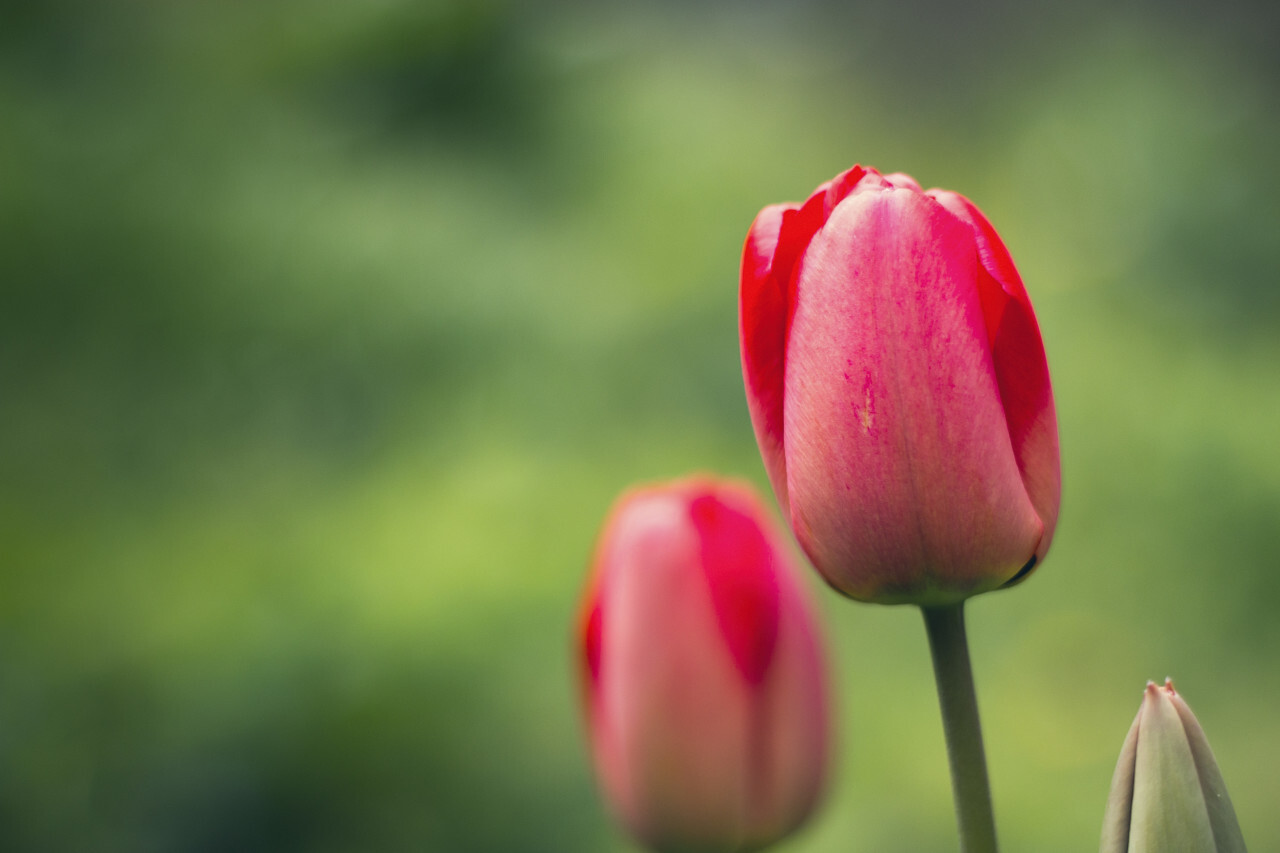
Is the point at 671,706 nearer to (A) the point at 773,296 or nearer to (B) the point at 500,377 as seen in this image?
(A) the point at 773,296

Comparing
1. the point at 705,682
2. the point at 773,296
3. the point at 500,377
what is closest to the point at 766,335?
the point at 773,296

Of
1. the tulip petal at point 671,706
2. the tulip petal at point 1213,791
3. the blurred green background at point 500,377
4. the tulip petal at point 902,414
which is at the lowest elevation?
the tulip petal at point 1213,791

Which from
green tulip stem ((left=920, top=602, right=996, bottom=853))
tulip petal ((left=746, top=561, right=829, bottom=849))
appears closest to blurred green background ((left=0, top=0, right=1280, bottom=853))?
tulip petal ((left=746, top=561, right=829, bottom=849))

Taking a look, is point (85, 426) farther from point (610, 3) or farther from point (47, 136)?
point (610, 3)

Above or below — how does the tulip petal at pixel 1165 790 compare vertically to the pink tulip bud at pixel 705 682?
below

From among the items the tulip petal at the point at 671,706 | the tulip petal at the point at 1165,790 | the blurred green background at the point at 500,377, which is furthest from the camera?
the blurred green background at the point at 500,377

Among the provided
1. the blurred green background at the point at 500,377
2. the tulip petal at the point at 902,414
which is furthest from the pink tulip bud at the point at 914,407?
the blurred green background at the point at 500,377

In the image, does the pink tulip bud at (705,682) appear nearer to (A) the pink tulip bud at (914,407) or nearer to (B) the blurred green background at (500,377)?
(A) the pink tulip bud at (914,407)

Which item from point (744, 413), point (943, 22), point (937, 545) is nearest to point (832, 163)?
point (943, 22)
